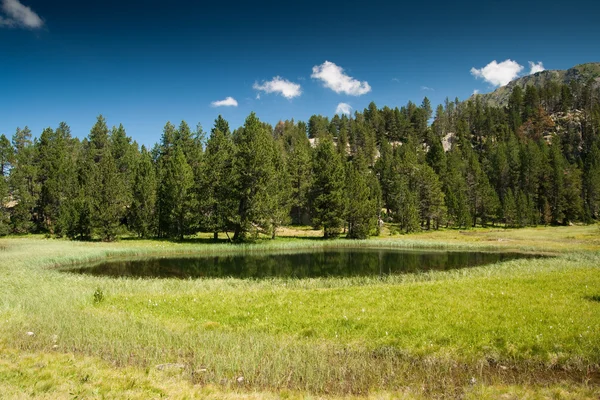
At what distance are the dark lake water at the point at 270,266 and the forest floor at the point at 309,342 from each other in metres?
10.7

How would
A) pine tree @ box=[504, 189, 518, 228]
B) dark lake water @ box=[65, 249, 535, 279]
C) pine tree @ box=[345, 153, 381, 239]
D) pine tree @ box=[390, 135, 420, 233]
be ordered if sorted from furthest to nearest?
pine tree @ box=[504, 189, 518, 228] → pine tree @ box=[390, 135, 420, 233] → pine tree @ box=[345, 153, 381, 239] → dark lake water @ box=[65, 249, 535, 279]

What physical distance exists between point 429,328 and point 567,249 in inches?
1698

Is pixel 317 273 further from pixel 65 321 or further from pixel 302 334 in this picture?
pixel 65 321

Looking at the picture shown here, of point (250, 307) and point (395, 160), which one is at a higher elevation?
point (395, 160)

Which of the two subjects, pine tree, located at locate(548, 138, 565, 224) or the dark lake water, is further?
pine tree, located at locate(548, 138, 565, 224)

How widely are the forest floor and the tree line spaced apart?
39.9m

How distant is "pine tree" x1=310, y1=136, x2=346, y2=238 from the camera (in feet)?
220

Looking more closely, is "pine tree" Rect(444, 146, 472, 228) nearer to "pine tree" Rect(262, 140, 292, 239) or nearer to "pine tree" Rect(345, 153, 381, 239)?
"pine tree" Rect(345, 153, 381, 239)

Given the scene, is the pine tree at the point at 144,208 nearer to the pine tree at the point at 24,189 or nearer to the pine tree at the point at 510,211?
the pine tree at the point at 24,189

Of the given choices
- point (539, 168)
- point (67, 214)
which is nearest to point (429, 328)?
point (67, 214)

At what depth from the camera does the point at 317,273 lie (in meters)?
31.7

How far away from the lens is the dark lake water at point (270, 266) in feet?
103

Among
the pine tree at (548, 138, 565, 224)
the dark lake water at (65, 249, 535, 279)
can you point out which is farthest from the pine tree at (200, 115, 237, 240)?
the pine tree at (548, 138, 565, 224)

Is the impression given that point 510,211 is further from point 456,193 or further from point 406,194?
point 406,194
